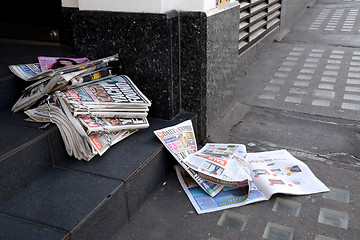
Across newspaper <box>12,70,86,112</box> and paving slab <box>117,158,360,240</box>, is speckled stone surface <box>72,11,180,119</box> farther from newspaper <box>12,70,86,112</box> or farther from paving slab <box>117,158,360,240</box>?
paving slab <box>117,158,360,240</box>

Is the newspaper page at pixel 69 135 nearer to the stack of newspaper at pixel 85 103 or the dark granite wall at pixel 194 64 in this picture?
the stack of newspaper at pixel 85 103

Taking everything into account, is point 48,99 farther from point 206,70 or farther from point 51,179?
point 206,70

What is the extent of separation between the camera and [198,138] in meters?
2.37

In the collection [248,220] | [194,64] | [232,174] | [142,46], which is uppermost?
[142,46]

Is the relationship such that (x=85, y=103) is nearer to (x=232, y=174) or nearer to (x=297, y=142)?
(x=232, y=174)

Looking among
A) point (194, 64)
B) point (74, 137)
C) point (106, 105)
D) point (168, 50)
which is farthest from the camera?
point (194, 64)

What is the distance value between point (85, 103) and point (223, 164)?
74cm

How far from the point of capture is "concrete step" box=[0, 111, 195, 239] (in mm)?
1400

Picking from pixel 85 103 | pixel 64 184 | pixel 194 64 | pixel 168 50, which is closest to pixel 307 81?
pixel 194 64

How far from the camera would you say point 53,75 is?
1.91 metres

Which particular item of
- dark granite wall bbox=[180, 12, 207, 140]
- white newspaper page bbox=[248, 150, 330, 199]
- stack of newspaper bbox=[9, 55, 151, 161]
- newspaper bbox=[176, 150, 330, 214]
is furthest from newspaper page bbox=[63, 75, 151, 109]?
white newspaper page bbox=[248, 150, 330, 199]

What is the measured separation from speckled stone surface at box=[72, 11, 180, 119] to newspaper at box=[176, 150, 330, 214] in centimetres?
46

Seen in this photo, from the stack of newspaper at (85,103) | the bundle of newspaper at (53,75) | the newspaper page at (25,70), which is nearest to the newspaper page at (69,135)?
the stack of newspaper at (85,103)

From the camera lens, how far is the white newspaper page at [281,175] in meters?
1.86
